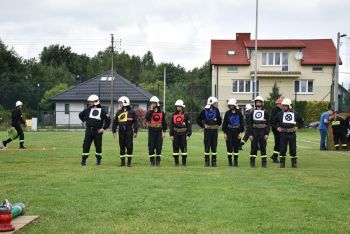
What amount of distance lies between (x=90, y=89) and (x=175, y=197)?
5816 centimetres

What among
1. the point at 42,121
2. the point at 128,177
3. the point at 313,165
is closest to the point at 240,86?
the point at 42,121

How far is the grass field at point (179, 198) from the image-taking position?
7758 mm

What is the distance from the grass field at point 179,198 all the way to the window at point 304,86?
162 feet

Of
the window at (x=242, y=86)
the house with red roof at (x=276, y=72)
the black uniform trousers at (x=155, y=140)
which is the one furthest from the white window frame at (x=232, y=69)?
the black uniform trousers at (x=155, y=140)

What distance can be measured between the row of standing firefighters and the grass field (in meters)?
1.32

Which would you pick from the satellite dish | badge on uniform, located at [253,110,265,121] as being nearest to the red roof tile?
the satellite dish

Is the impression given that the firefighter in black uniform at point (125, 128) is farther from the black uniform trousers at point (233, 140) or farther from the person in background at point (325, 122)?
the person in background at point (325, 122)

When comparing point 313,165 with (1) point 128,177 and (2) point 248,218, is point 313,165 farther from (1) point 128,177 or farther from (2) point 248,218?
(2) point 248,218

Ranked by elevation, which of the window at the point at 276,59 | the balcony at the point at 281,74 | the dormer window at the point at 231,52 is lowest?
the balcony at the point at 281,74

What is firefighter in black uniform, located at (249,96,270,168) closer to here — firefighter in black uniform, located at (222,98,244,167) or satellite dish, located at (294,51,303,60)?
firefighter in black uniform, located at (222,98,244,167)

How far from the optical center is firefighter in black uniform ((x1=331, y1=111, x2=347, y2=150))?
24.0m

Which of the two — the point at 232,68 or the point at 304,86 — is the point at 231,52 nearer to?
the point at 232,68

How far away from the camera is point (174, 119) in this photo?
55.0 feet

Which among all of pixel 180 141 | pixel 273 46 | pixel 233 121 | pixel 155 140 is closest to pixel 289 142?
pixel 233 121
